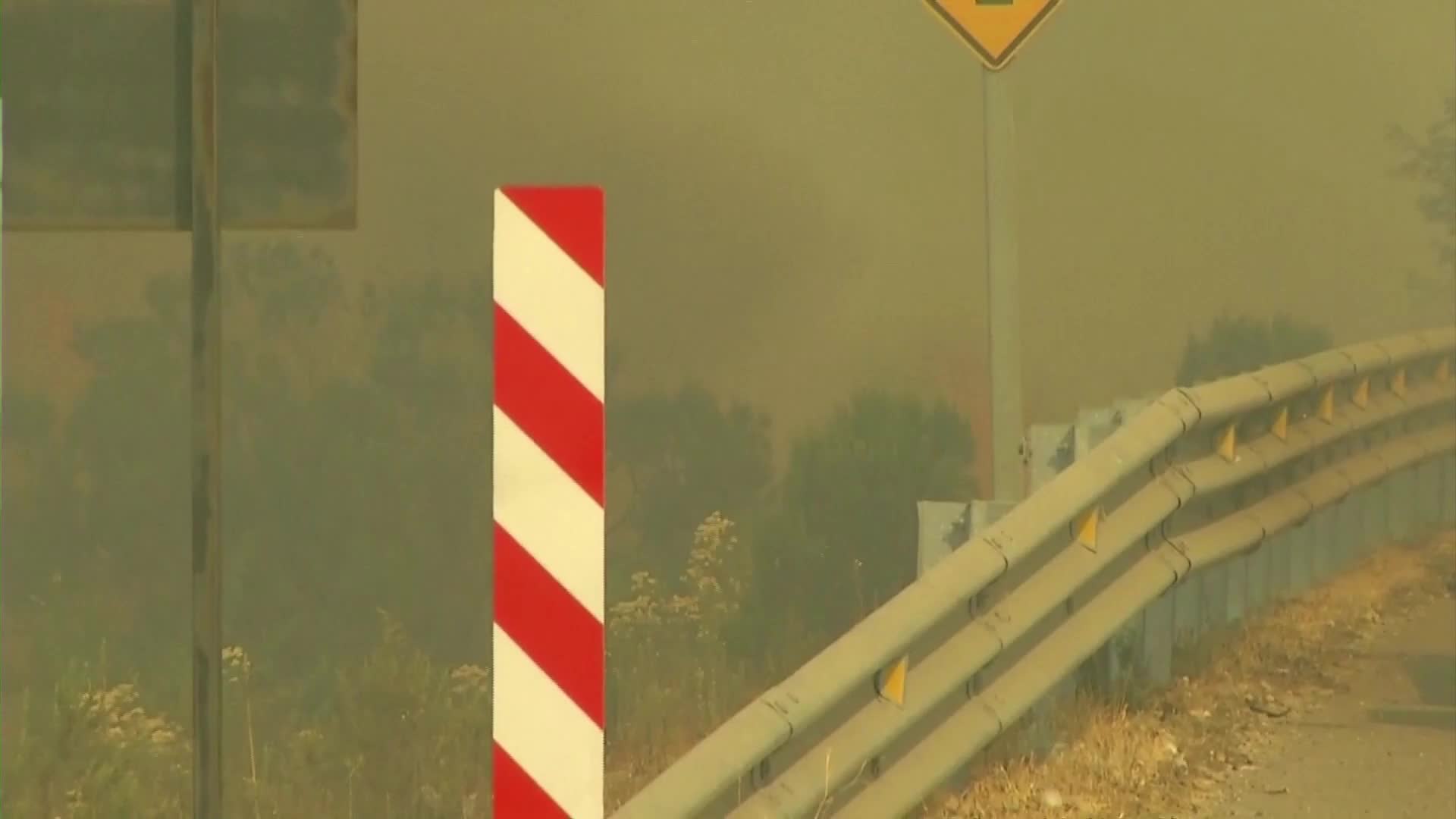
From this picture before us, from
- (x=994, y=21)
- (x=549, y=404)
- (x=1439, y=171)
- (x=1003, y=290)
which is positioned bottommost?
(x=549, y=404)

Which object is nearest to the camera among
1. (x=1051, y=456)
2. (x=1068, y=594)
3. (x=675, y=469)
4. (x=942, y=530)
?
(x=1068, y=594)

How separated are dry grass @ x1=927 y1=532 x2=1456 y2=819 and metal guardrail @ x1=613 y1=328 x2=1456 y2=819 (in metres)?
0.16

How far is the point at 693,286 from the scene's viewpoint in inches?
1331

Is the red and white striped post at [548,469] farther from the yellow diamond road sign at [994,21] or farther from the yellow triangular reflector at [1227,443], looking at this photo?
the yellow triangular reflector at [1227,443]

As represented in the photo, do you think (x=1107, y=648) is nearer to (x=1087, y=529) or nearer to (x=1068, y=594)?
(x=1087, y=529)

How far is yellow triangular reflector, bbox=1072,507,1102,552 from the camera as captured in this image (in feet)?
24.6

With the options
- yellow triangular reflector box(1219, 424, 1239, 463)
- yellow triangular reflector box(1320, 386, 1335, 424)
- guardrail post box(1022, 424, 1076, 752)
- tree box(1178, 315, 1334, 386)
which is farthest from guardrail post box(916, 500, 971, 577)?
tree box(1178, 315, 1334, 386)

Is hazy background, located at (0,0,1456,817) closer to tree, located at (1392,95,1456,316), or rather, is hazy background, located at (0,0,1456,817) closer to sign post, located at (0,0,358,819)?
tree, located at (1392,95,1456,316)

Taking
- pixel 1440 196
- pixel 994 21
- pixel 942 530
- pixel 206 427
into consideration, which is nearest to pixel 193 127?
pixel 206 427

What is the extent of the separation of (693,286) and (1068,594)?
26.6 metres

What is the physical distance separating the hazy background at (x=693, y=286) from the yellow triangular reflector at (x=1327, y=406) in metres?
4.50

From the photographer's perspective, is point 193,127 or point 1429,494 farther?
point 1429,494

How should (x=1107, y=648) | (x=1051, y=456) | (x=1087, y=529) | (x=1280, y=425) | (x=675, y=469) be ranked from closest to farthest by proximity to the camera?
(x=1087, y=529) → (x=1051, y=456) → (x=1107, y=648) → (x=1280, y=425) → (x=675, y=469)

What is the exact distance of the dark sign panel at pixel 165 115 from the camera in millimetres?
5266
